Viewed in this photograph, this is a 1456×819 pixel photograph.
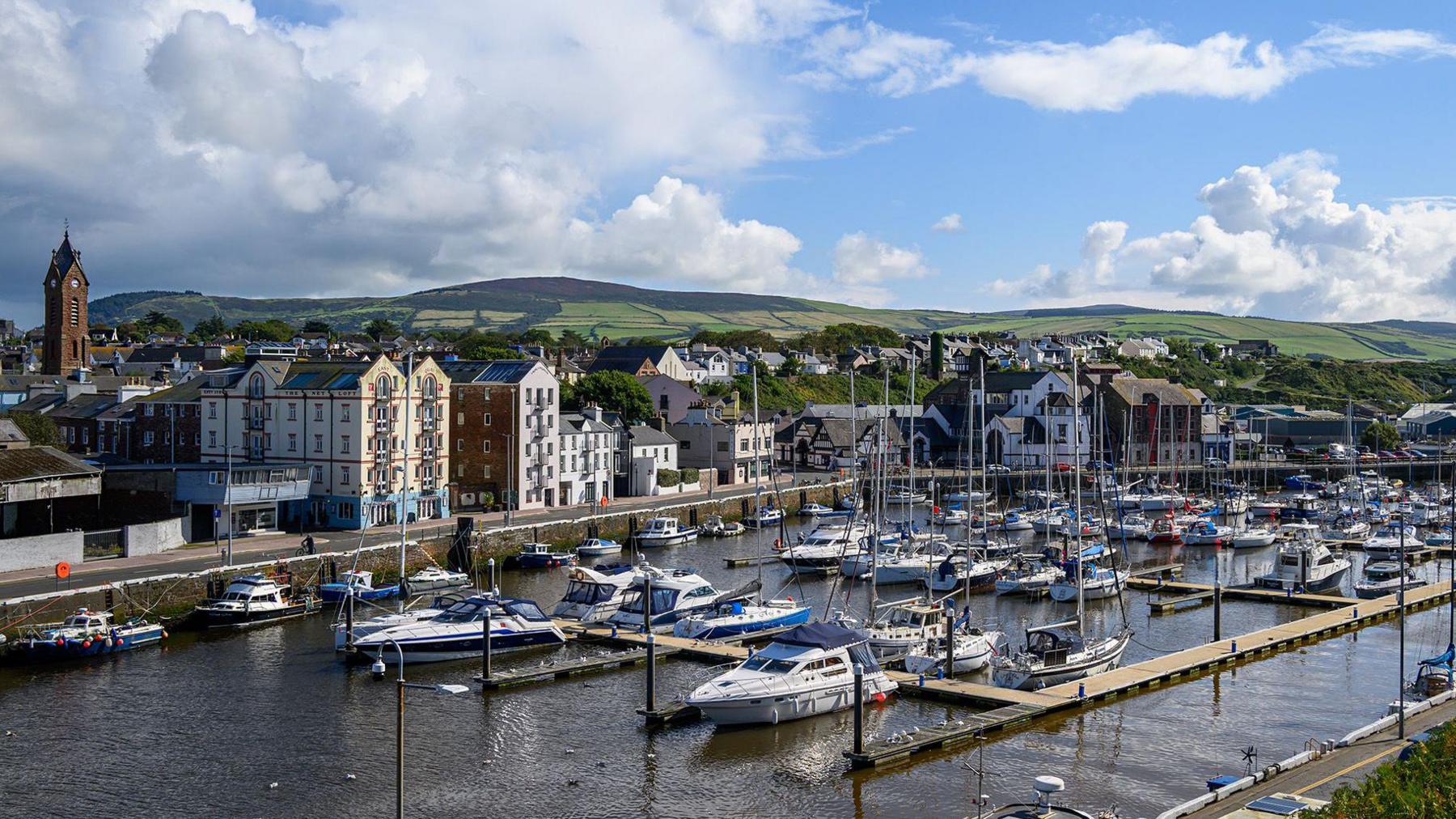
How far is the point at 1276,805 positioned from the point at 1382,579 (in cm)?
4283

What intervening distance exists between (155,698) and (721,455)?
68.7 meters

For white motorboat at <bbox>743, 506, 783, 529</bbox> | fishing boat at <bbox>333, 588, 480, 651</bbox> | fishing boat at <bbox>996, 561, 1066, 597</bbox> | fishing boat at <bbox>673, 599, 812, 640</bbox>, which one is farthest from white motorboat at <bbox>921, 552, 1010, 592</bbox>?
white motorboat at <bbox>743, 506, 783, 529</bbox>

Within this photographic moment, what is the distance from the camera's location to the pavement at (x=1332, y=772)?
2608cm

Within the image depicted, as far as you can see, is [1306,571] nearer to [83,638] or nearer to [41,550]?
[83,638]

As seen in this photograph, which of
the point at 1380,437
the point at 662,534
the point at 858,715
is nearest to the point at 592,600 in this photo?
the point at 858,715

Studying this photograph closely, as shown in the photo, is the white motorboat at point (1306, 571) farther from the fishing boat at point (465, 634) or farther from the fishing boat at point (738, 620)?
the fishing boat at point (465, 634)

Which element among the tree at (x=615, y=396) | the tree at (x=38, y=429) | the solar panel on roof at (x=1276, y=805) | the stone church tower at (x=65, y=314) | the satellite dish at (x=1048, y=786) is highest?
the stone church tower at (x=65, y=314)

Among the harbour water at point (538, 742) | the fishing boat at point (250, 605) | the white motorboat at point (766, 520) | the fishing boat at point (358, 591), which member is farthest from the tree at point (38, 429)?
the white motorboat at point (766, 520)

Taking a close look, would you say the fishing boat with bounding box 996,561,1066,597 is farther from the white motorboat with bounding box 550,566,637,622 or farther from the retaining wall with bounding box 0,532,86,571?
the retaining wall with bounding box 0,532,86,571

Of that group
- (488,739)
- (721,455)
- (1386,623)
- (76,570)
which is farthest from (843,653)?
(721,455)

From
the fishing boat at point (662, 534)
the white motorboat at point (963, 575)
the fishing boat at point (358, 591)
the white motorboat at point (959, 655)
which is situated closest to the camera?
the white motorboat at point (959, 655)

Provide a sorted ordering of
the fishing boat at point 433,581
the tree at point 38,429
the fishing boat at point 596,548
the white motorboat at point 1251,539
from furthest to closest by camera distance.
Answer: the white motorboat at point 1251,539 < the tree at point 38,429 < the fishing boat at point 596,548 < the fishing boat at point 433,581

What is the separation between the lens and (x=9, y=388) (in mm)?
95875

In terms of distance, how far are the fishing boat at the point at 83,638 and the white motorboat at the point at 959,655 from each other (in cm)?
2755
